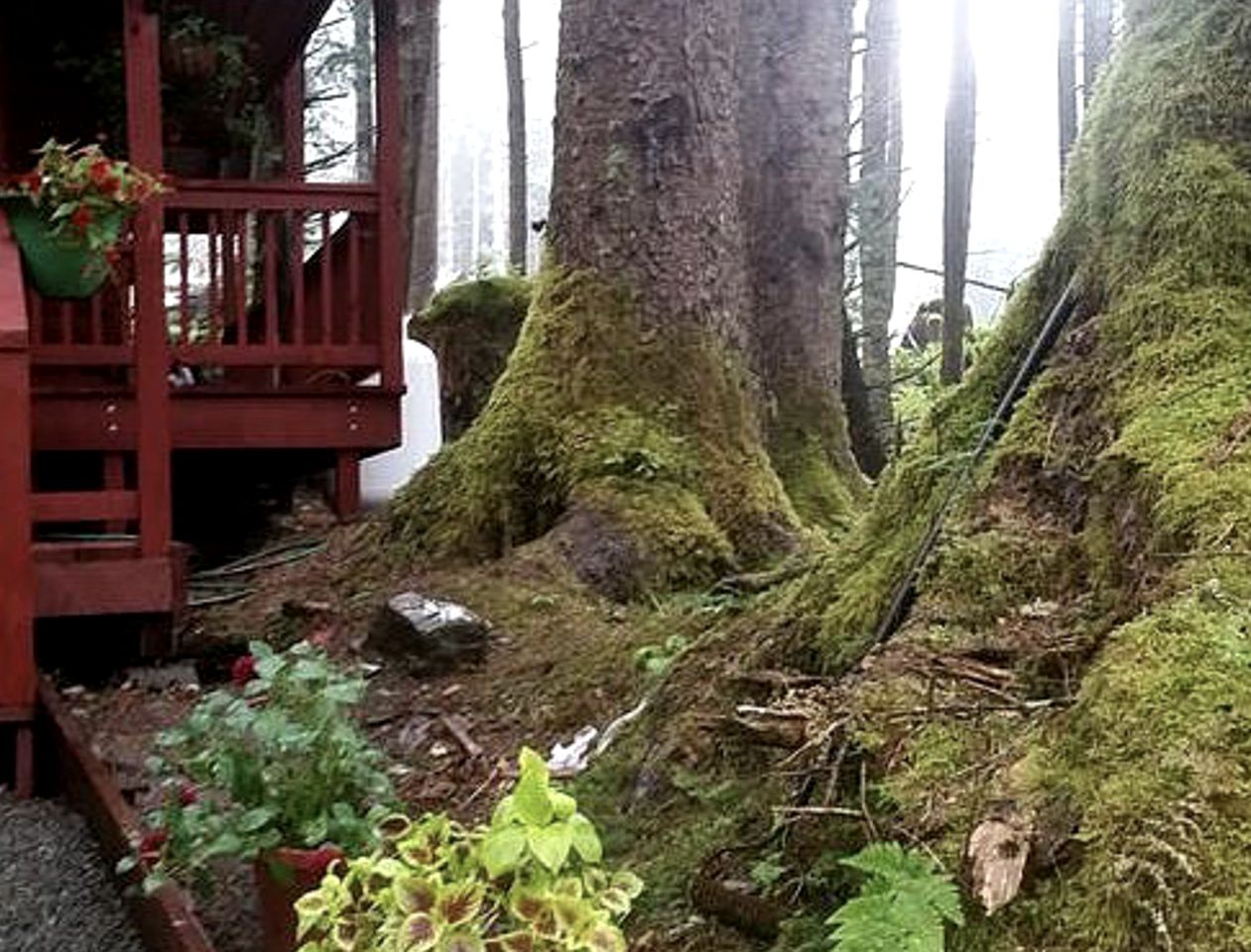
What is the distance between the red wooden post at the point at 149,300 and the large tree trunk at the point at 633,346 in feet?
3.10

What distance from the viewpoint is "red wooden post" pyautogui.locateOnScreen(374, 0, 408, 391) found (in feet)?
26.1

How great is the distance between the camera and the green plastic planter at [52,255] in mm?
5828

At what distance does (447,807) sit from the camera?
3814 mm

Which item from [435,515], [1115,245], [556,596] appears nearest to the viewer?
[1115,245]

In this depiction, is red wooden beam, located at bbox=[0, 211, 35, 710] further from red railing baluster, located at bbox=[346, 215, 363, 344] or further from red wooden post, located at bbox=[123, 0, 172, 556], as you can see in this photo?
red railing baluster, located at bbox=[346, 215, 363, 344]

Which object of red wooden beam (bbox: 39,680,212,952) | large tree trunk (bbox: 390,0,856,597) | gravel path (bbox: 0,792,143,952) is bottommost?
gravel path (bbox: 0,792,143,952)

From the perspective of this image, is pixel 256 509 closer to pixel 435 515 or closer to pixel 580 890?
pixel 435 515

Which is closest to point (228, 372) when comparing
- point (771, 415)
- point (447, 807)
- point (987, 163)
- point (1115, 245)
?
point (771, 415)

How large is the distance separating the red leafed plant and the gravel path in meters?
2.15

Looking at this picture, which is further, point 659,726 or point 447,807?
point 447,807

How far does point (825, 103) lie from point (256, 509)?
3.98 meters

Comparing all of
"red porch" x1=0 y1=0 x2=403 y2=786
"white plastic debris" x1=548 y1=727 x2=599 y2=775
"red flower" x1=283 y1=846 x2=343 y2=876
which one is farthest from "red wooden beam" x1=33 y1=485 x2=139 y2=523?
"red flower" x1=283 y1=846 x2=343 y2=876

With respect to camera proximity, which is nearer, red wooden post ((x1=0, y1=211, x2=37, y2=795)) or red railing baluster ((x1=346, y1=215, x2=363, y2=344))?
red wooden post ((x1=0, y1=211, x2=37, y2=795))

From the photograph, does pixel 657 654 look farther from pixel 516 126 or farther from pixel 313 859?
pixel 516 126
